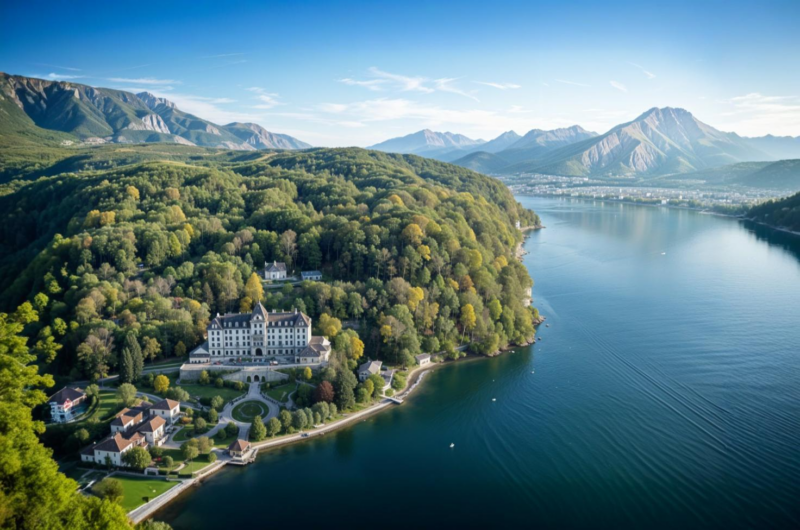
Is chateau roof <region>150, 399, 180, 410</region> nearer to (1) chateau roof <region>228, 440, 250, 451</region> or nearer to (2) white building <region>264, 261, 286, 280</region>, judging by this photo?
(1) chateau roof <region>228, 440, 250, 451</region>

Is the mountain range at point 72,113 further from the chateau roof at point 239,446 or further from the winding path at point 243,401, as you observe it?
the chateau roof at point 239,446

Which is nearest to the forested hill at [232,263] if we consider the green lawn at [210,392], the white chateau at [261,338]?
the white chateau at [261,338]

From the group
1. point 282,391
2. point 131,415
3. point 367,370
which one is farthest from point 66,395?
point 367,370

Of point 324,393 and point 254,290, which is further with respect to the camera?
point 254,290

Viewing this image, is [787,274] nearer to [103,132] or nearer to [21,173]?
[21,173]

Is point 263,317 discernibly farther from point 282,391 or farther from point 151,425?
point 151,425

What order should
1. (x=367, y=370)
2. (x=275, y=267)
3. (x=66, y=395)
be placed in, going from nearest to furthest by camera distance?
1. (x=66, y=395)
2. (x=367, y=370)
3. (x=275, y=267)

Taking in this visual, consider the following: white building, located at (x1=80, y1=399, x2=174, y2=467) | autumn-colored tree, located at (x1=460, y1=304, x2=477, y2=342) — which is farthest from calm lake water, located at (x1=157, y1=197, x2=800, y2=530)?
white building, located at (x1=80, y1=399, x2=174, y2=467)
